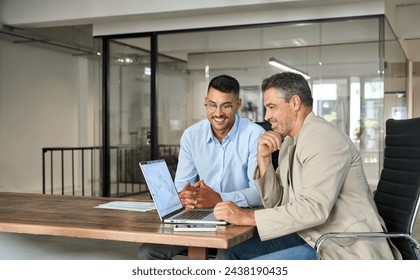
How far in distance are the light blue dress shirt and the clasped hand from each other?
315 millimetres

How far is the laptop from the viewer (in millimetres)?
1846

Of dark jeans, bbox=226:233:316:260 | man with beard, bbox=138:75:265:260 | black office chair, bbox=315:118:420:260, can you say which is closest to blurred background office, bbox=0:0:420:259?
man with beard, bbox=138:75:265:260

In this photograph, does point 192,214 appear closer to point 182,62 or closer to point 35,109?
point 182,62

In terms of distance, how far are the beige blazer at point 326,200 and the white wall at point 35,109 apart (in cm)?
687

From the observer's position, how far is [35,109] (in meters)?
8.52

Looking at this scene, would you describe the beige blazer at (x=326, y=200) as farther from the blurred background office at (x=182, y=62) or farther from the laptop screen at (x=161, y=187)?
the blurred background office at (x=182, y=62)

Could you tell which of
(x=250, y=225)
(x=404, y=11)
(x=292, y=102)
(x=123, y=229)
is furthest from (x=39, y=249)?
(x=404, y=11)

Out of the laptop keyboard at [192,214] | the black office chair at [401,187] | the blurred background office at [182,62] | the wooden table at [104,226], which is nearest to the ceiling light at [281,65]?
the blurred background office at [182,62]

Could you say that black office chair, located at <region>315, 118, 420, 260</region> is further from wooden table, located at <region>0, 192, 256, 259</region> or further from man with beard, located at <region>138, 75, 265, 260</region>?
A: man with beard, located at <region>138, 75, 265, 260</region>

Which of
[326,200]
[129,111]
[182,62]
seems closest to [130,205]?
[326,200]

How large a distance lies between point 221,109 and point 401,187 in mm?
944

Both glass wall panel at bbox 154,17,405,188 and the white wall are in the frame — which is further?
the white wall

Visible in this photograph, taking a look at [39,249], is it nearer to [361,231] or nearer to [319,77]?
[361,231]

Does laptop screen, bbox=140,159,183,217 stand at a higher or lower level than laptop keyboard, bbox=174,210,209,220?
higher
